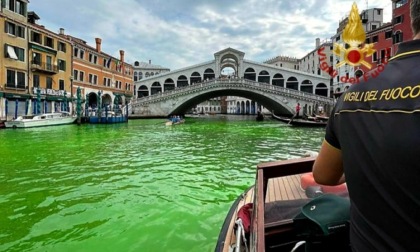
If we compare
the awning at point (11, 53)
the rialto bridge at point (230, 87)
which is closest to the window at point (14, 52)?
the awning at point (11, 53)

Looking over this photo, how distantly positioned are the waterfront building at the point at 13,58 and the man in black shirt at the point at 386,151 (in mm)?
20590

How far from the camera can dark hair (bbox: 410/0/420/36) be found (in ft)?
2.75

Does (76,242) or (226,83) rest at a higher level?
(226,83)

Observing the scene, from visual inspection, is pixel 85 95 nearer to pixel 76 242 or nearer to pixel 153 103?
pixel 153 103

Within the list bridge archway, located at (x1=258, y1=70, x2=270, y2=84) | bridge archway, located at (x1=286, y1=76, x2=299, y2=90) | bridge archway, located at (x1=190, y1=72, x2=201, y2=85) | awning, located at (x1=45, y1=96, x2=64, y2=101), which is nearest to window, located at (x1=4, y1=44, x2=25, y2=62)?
awning, located at (x1=45, y1=96, x2=64, y2=101)

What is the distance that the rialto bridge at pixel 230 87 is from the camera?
2788 cm

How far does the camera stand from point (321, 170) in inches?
43.6

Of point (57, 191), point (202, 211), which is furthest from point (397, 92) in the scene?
point (57, 191)

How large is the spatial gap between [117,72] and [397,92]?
112 feet

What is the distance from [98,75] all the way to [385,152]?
3069cm

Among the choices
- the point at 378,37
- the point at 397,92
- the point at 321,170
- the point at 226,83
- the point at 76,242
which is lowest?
the point at 76,242

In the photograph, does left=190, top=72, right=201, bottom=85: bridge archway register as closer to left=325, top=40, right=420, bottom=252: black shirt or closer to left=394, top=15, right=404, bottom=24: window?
left=394, top=15, right=404, bottom=24: window

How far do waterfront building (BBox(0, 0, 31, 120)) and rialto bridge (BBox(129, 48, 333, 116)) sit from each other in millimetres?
10744

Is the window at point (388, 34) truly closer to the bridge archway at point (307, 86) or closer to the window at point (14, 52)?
the bridge archway at point (307, 86)
